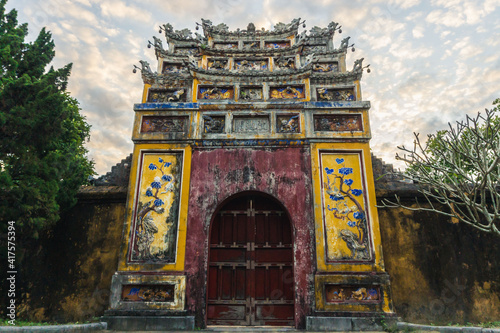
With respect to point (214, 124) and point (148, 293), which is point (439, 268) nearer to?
point (214, 124)

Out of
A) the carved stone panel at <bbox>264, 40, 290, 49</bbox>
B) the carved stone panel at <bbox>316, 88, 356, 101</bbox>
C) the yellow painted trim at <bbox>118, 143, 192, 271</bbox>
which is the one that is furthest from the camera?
the carved stone panel at <bbox>264, 40, 290, 49</bbox>

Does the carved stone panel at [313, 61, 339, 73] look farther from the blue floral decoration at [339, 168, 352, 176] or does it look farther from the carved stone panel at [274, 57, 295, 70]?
the blue floral decoration at [339, 168, 352, 176]

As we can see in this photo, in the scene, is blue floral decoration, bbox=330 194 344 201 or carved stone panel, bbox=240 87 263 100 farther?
carved stone panel, bbox=240 87 263 100

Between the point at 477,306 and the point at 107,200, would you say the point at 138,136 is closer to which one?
the point at 107,200

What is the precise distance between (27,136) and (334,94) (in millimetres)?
7403

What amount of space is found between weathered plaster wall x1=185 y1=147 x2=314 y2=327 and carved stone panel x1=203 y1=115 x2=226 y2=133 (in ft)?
2.01

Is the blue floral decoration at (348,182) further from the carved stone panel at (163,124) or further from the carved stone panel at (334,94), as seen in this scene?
the carved stone panel at (163,124)

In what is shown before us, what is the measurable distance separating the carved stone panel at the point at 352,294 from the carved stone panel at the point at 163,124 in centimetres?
523

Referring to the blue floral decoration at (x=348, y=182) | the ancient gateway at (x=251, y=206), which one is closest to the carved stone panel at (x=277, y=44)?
the ancient gateway at (x=251, y=206)

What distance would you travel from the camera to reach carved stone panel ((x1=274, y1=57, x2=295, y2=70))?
9711mm

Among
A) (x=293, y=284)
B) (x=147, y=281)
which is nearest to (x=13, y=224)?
(x=147, y=281)

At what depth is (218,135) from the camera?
8.24m

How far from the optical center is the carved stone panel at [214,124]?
27.7ft

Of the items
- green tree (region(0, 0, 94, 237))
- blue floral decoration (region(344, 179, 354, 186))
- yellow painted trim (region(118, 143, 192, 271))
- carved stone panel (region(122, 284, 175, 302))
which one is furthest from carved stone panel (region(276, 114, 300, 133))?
green tree (region(0, 0, 94, 237))
